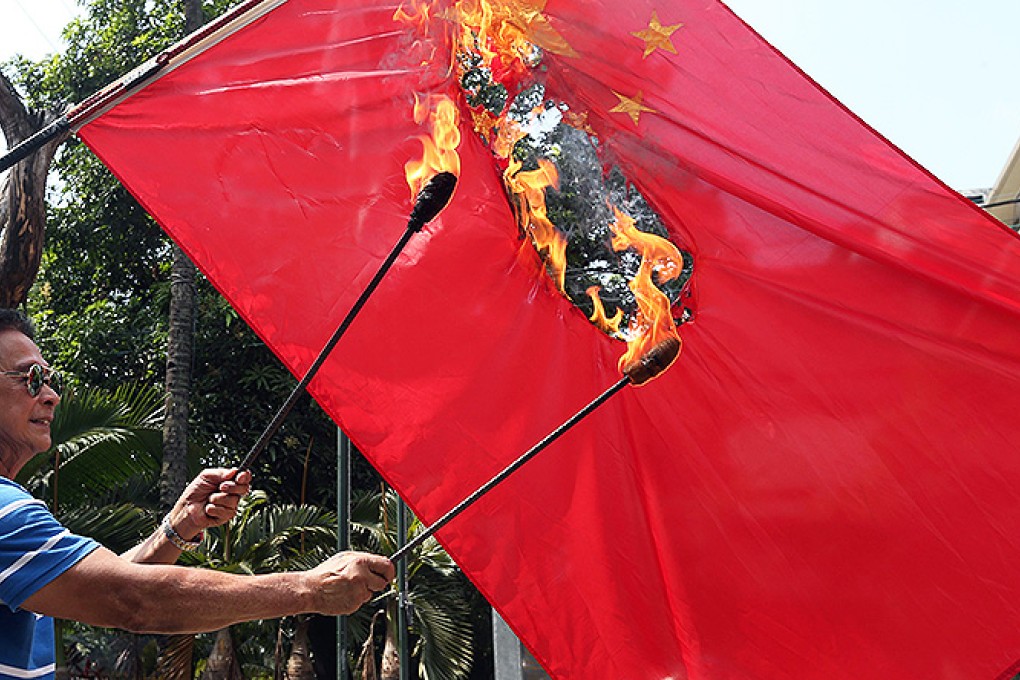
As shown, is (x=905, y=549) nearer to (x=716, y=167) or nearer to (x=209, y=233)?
(x=716, y=167)

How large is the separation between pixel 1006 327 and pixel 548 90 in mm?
1777

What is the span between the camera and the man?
6.75ft

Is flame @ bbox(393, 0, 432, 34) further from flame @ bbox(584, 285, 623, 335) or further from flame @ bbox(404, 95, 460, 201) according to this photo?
flame @ bbox(584, 285, 623, 335)

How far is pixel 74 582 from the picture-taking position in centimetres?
206

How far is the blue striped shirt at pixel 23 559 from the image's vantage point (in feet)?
6.73

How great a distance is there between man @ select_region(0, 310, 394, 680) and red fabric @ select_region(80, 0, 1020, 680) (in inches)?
49.4

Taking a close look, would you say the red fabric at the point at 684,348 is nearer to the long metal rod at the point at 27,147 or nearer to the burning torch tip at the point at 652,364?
the long metal rod at the point at 27,147

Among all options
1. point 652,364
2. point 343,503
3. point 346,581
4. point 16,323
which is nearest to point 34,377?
point 16,323

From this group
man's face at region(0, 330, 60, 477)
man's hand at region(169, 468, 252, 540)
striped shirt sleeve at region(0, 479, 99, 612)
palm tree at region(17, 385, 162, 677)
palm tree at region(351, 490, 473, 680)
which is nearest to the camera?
striped shirt sleeve at region(0, 479, 99, 612)

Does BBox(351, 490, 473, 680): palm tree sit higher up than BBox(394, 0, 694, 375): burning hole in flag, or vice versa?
BBox(394, 0, 694, 375): burning hole in flag

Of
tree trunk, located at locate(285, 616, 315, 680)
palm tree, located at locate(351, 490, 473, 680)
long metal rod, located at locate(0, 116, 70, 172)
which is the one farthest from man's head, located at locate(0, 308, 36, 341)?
palm tree, located at locate(351, 490, 473, 680)

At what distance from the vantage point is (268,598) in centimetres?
226

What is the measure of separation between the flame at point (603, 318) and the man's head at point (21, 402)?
Result: 200 centimetres

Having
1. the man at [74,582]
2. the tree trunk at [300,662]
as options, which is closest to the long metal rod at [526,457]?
the man at [74,582]
